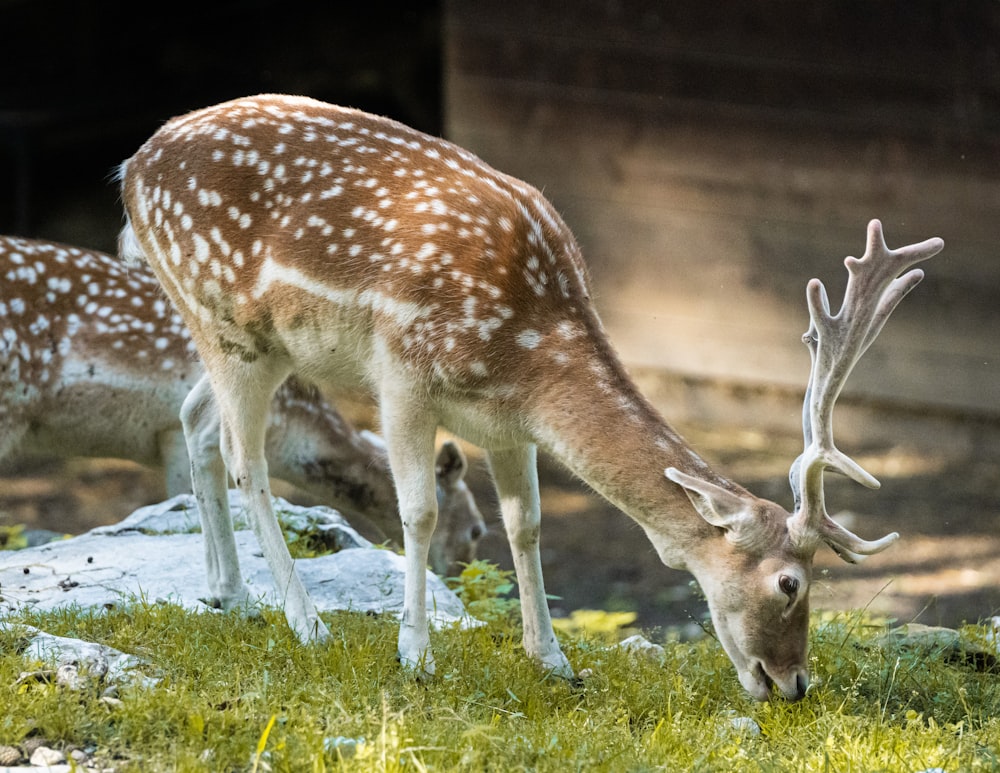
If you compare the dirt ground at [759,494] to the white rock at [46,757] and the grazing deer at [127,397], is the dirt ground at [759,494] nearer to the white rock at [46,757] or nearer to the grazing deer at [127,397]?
the grazing deer at [127,397]

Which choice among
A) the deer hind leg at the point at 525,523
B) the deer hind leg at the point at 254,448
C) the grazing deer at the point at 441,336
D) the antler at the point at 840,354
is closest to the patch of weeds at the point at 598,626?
the deer hind leg at the point at 525,523

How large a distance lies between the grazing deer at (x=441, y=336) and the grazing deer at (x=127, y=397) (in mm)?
1577

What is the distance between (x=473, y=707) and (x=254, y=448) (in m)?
1.37

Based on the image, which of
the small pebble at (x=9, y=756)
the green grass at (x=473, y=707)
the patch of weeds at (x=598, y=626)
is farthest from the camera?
the patch of weeds at (x=598, y=626)

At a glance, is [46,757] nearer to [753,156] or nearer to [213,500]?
[213,500]

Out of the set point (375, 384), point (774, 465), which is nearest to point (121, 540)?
point (375, 384)

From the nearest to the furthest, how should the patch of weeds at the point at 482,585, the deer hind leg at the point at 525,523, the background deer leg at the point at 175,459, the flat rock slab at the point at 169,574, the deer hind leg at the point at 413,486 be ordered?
the deer hind leg at the point at 413,486, the deer hind leg at the point at 525,523, the flat rock slab at the point at 169,574, the patch of weeds at the point at 482,585, the background deer leg at the point at 175,459

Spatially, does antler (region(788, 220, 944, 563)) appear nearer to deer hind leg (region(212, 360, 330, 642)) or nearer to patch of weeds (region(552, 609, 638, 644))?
patch of weeds (region(552, 609, 638, 644))

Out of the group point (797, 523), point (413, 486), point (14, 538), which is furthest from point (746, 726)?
point (14, 538)

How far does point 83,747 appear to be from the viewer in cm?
350

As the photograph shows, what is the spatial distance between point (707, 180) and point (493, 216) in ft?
18.1

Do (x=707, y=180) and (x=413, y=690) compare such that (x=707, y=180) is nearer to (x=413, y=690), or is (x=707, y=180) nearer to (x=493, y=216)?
(x=493, y=216)

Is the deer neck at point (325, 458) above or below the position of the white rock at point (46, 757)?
below

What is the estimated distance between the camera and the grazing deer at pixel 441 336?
412 cm
